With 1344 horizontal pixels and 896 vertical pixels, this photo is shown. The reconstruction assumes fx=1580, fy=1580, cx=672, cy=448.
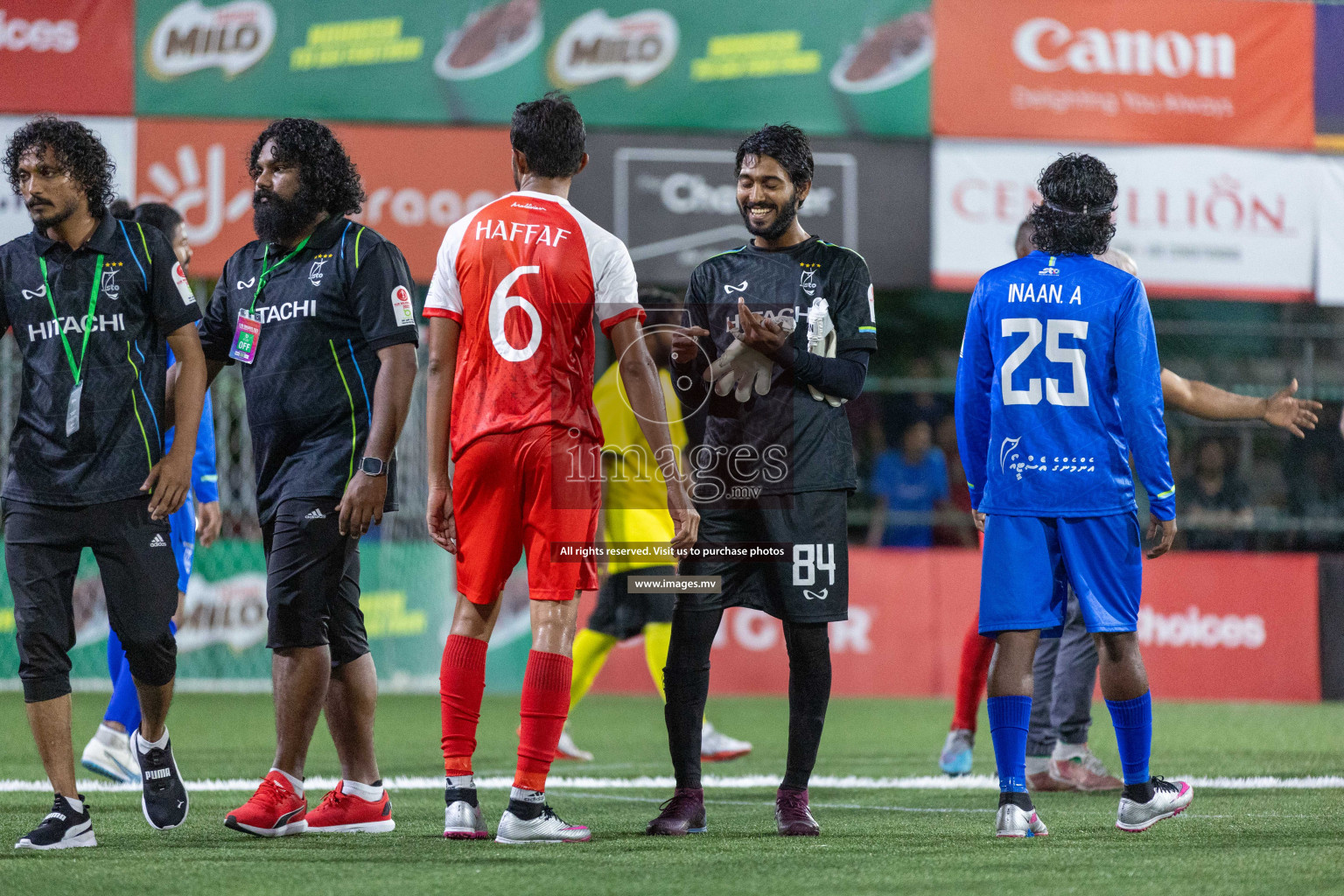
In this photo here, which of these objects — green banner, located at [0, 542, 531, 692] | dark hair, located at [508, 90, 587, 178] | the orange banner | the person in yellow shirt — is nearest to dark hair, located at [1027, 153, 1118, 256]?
dark hair, located at [508, 90, 587, 178]

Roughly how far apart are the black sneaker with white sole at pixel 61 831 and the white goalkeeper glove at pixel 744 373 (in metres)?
2.37

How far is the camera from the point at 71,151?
492 cm

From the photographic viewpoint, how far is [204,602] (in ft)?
39.8

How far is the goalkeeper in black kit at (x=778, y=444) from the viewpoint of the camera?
200 inches

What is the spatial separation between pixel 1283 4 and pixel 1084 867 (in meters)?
11.2

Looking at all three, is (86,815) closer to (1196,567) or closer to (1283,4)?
(1196,567)

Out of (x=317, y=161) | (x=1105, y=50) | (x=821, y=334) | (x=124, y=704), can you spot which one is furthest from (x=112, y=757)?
(x=1105, y=50)

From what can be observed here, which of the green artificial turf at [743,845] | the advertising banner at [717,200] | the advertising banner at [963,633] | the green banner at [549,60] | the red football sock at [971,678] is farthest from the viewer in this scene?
the advertising banner at [717,200]

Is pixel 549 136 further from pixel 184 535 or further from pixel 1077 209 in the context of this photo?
pixel 184 535

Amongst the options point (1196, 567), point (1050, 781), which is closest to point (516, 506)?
point (1050, 781)

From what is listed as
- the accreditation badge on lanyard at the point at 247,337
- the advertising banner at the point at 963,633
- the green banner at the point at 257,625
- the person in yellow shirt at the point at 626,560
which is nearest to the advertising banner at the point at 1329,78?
the advertising banner at the point at 963,633

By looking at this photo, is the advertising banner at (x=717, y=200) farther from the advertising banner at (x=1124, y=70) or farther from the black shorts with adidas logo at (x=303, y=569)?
the black shorts with adidas logo at (x=303, y=569)

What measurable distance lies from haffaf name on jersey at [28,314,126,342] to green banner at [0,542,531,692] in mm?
7129

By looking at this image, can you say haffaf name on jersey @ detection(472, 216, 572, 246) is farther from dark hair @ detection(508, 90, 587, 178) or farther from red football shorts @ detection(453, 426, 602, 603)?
red football shorts @ detection(453, 426, 602, 603)
